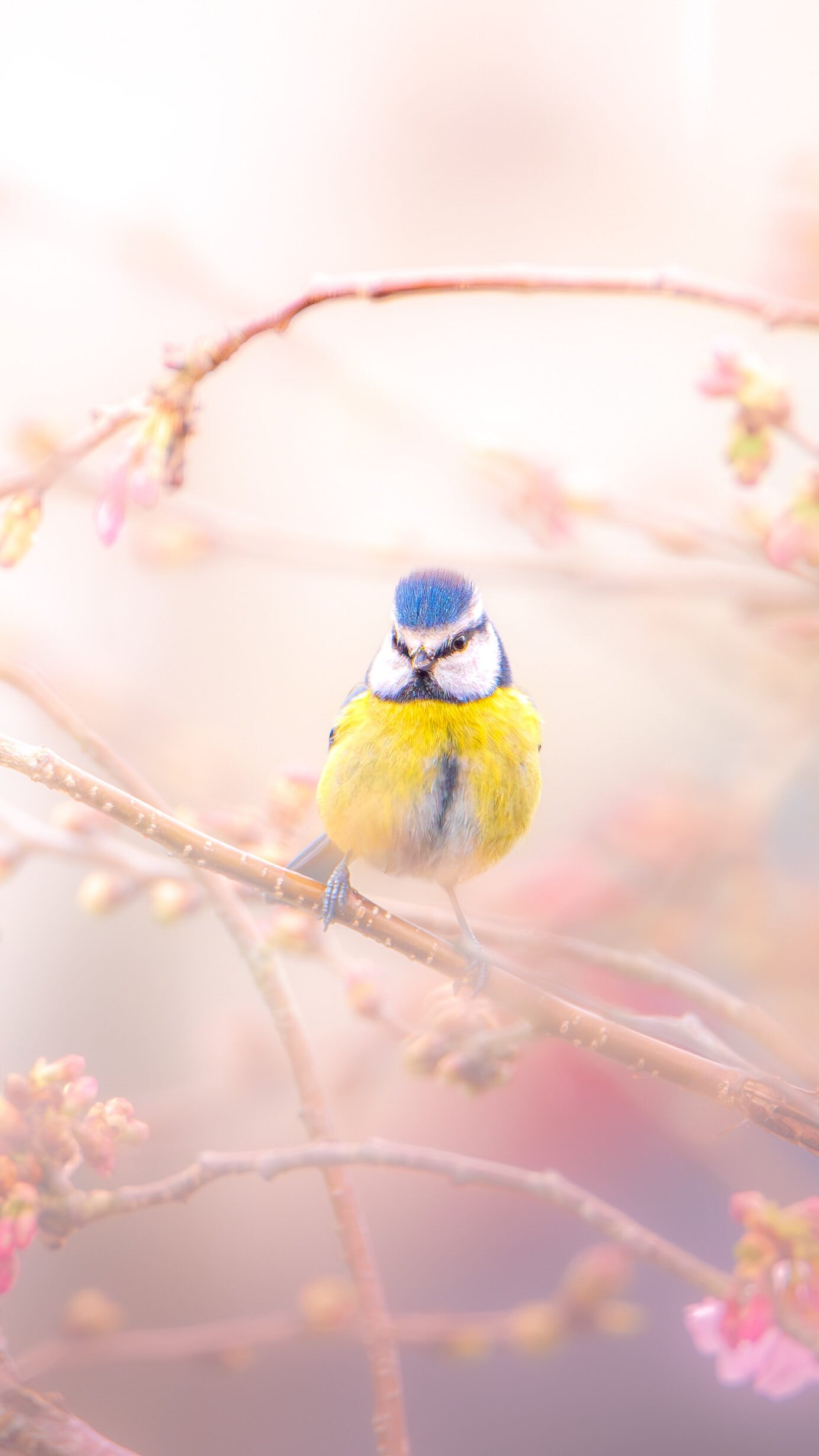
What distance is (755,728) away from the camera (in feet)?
2.60

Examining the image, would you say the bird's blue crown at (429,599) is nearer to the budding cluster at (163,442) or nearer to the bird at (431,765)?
the bird at (431,765)

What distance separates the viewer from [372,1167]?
1.26 feet

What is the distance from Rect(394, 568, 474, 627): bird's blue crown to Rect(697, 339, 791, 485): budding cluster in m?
0.13

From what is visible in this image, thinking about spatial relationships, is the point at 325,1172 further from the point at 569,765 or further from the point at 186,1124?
the point at 569,765

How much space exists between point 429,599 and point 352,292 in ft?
0.55

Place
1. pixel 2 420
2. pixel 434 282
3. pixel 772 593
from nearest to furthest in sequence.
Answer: pixel 434 282
pixel 772 593
pixel 2 420

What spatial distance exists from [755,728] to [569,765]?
0.54 feet

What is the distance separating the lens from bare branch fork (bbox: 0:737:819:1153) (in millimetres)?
316

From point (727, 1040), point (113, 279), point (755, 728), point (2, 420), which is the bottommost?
point (727, 1040)

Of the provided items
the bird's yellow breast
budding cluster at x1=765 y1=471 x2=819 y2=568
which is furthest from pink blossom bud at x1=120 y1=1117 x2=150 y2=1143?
budding cluster at x1=765 y1=471 x2=819 y2=568

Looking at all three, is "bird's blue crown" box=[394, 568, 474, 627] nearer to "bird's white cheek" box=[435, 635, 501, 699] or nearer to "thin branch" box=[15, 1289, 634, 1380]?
"bird's white cheek" box=[435, 635, 501, 699]

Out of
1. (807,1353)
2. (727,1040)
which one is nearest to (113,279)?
(727,1040)

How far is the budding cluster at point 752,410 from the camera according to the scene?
0.42 metres

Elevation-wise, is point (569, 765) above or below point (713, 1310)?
above
